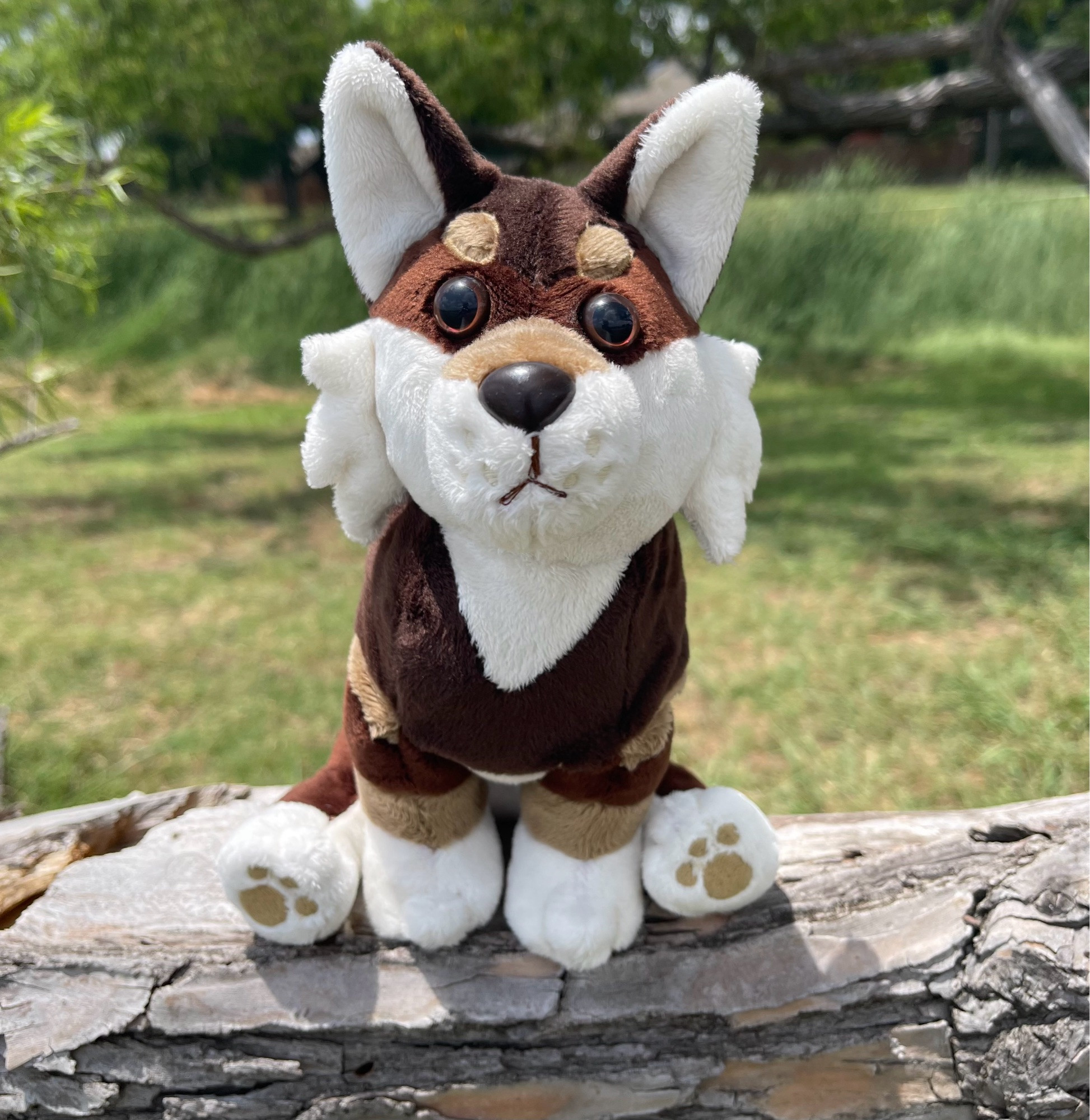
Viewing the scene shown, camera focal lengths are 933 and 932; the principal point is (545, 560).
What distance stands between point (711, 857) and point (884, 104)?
14.3 ft

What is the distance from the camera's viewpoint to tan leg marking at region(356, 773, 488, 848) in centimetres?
104

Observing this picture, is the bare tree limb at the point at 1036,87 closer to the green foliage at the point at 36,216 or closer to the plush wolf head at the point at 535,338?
the plush wolf head at the point at 535,338

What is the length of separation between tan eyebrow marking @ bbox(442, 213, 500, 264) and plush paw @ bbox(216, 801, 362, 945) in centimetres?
64

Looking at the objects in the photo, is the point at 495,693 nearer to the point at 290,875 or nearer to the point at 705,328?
the point at 290,875

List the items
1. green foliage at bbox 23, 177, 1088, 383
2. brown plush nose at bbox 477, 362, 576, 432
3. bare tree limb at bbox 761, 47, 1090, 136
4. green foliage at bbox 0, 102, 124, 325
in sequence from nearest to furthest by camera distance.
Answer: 1. brown plush nose at bbox 477, 362, 576, 432
2. green foliage at bbox 0, 102, 124, 325
3. bare tree limb at bbox 761, 47, 1090, 136
4. green foliage at bbox 23, 177, 1088, 383

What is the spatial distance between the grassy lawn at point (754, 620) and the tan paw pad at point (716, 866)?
1.01m

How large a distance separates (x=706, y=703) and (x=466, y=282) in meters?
1.81

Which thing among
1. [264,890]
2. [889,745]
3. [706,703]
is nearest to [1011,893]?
[264,890]

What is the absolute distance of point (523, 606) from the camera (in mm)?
927

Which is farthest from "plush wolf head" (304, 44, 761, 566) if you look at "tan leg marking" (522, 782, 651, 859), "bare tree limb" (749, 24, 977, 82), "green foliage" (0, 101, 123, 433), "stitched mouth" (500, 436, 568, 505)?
"bare tree limb" (749, 24, 977, 82)

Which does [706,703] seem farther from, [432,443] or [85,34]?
[85,34]

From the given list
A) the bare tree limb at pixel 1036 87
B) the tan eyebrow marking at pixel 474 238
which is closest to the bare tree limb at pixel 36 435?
the tan eyebrow marking at pixel 474 238

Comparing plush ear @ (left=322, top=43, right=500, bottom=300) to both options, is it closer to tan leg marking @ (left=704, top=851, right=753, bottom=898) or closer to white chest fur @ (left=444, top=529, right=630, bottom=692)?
white chest fur @ (left=444, top=529, right=630, bottom=692)

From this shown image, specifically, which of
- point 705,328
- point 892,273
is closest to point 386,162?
point 705,328
